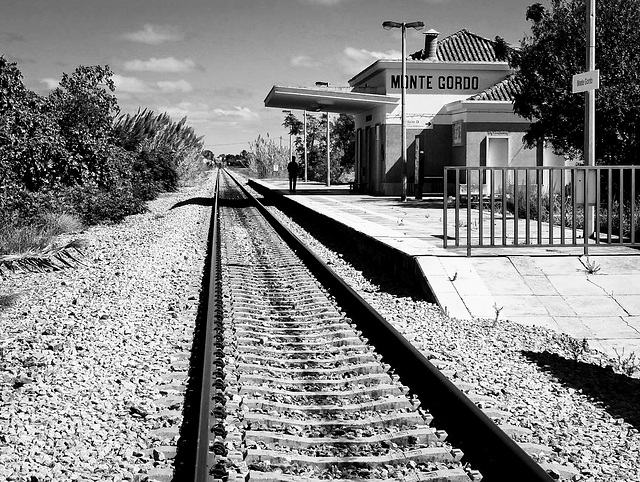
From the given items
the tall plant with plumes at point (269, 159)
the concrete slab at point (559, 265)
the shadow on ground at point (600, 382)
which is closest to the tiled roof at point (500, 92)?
the concrete slab at point (559, 265)

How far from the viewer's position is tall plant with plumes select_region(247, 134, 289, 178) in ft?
292

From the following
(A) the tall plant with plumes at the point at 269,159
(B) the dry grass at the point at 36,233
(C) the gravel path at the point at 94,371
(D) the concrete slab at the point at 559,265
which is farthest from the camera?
(A) the tall plant with plumes at the point at 269,159

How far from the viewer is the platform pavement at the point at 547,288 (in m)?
9.31

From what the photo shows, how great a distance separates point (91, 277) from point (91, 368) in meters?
6.42

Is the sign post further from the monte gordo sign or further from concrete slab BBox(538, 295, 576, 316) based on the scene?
concrete slab BBox(538, 295, 576, 316)

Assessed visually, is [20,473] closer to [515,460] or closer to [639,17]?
[515,460]

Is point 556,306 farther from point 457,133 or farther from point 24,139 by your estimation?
point 457,133

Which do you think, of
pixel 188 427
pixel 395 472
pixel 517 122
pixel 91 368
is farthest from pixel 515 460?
pixel 517 122

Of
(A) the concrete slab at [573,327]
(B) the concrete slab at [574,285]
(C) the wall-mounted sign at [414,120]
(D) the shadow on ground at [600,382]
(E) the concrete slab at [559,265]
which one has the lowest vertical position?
(D) the shadow on ground at [600,382]

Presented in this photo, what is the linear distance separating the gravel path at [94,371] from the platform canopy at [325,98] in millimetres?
23135

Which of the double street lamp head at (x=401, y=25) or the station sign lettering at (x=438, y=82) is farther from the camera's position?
the station sign lettering at (x=438, y=82)

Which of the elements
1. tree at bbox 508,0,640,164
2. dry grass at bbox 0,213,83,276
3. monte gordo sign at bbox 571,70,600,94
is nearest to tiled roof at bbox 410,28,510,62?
tree at bbox 508,0,640,164

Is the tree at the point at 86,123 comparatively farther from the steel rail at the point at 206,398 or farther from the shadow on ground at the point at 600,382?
the shadow on ground at the point at 600,382

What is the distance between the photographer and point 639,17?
21547 millimetres
